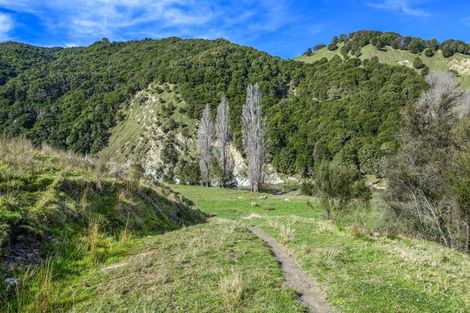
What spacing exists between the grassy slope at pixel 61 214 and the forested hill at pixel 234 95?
66.3 meters

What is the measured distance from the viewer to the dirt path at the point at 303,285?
6.20 m

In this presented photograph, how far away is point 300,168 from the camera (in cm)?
8562

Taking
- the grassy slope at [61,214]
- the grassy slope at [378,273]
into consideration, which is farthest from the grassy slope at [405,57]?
the grassy slope at [61,214]

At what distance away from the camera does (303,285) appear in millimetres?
7348

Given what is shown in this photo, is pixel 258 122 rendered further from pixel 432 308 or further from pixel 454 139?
pixel 432 308

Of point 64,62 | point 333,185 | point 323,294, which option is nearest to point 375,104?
point 333,185

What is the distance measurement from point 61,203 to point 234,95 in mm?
107184

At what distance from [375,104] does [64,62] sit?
13133cm

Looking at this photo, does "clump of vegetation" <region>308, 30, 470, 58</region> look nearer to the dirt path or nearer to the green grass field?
the green grass field

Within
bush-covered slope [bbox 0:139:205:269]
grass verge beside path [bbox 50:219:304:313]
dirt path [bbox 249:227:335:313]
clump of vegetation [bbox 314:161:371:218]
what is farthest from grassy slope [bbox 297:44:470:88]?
grass verge beside path [bbox 50:219:304:313]

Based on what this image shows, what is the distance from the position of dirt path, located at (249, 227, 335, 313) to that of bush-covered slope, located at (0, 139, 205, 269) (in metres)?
5.13

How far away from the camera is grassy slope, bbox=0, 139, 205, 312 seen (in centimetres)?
722

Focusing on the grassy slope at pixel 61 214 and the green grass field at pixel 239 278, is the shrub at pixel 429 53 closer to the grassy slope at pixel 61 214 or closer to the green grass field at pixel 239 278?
the grassy slope at pixel 61 214

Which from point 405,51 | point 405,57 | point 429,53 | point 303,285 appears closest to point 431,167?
point 303,285
